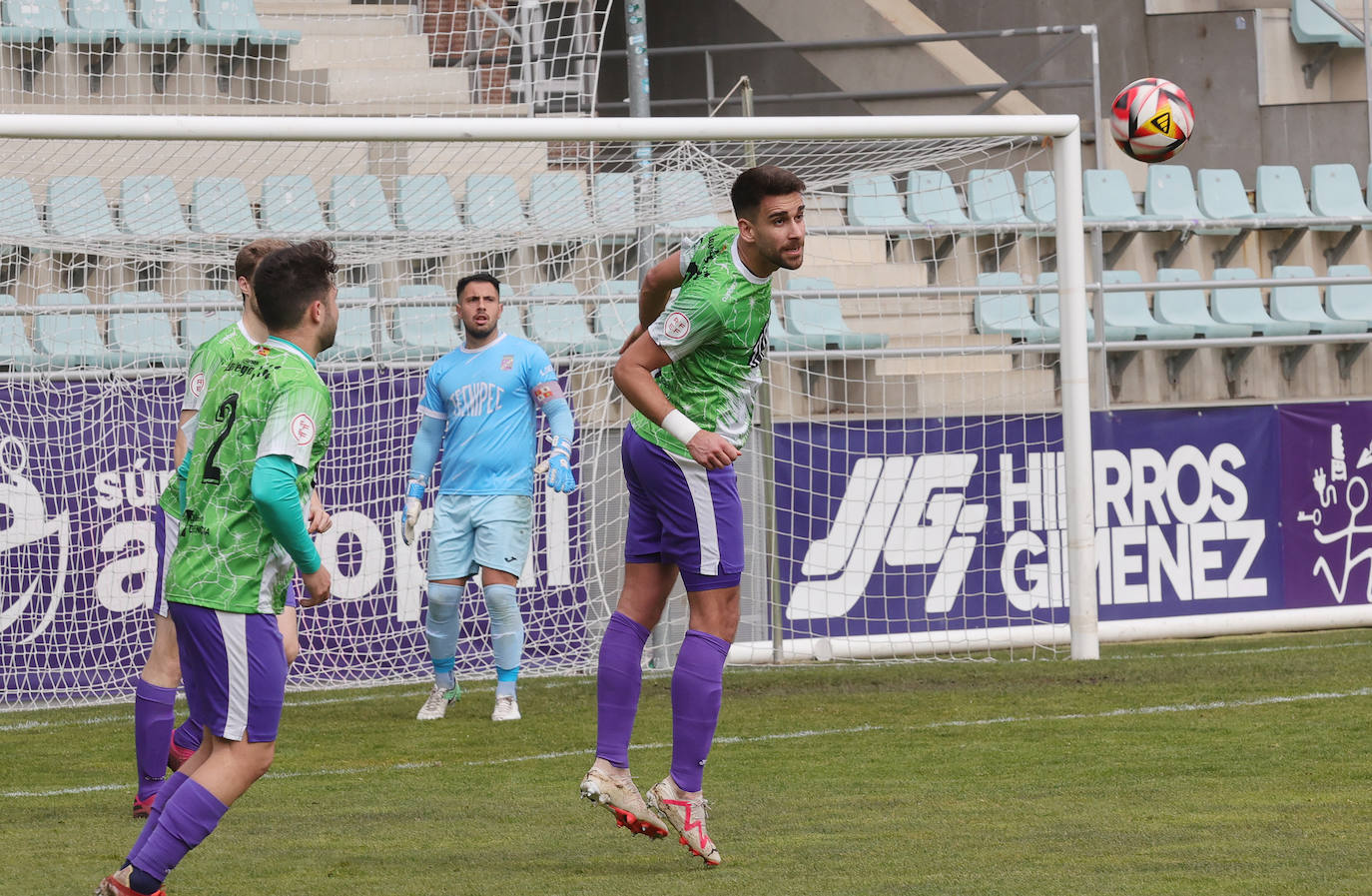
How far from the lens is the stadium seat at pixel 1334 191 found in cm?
1522

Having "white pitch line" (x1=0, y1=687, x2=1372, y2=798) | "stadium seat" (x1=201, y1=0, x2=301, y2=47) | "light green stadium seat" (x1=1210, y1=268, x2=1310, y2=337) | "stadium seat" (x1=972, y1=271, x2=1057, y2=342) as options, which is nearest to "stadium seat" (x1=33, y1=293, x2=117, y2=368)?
"stadium seat" (x1=201, y1=0, x2=301, y2=47)

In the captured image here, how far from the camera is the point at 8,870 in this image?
192 inches

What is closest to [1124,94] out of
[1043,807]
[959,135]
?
[959,135]

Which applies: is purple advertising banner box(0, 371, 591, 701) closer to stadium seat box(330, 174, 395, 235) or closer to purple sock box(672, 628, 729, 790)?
stadium seat box(330, 174, 395, 235)

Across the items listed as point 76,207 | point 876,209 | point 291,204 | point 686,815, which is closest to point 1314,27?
point 876,209

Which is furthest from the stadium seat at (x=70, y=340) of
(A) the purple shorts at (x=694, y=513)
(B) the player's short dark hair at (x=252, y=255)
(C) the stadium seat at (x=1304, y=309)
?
(C) the stadium seat at (x=1304, y=309)

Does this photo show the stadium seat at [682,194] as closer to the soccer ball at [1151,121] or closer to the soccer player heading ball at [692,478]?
the soccer ball at [1151,121]

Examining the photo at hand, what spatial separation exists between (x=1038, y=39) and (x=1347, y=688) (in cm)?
1072

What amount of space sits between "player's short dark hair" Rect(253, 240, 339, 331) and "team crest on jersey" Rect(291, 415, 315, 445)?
27cm

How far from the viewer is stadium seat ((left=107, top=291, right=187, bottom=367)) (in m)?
9.96

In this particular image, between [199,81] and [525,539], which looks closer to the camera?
[525,539]

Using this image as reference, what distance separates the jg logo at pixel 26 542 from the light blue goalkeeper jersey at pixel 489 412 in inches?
92.1

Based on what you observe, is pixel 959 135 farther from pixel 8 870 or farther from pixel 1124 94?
pixel 8 870

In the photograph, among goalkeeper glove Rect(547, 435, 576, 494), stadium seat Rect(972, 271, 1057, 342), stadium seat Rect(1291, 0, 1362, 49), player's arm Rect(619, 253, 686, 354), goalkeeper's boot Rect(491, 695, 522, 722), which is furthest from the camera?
stadium seat Rect(1291, 0, 1362, 49)
